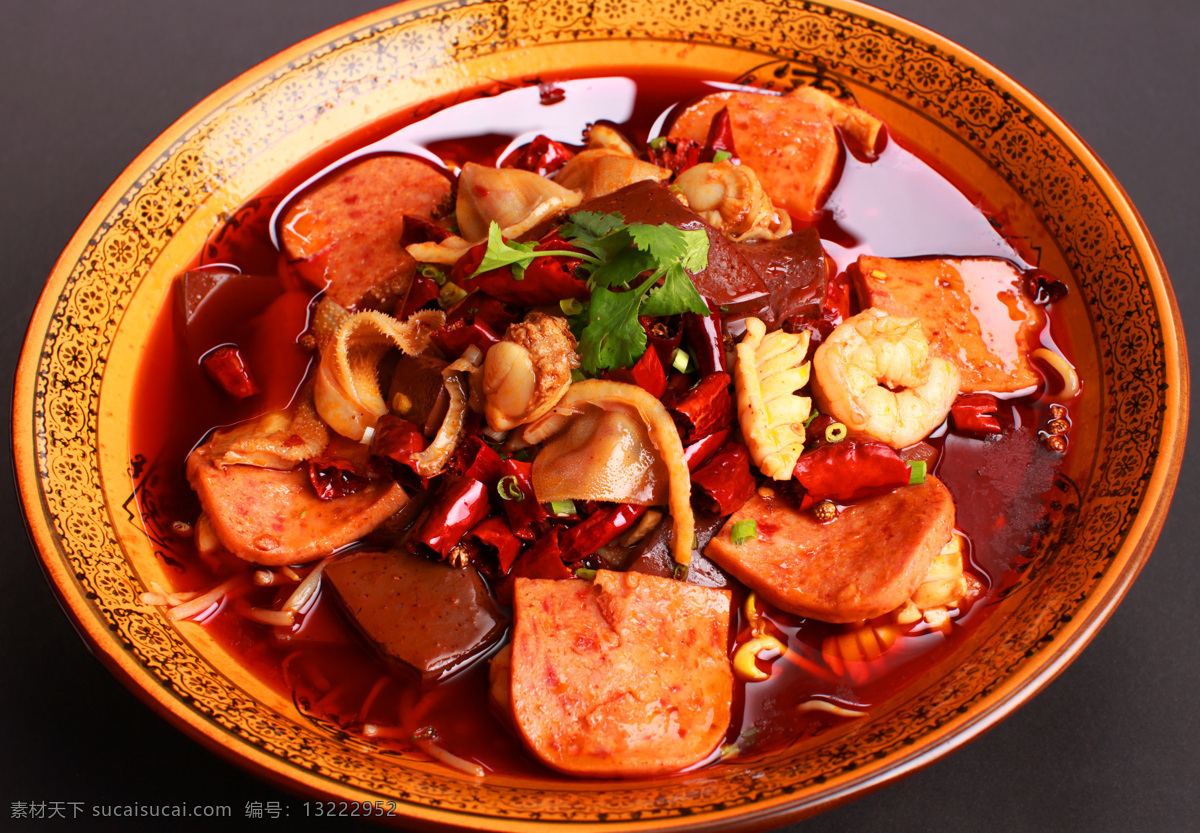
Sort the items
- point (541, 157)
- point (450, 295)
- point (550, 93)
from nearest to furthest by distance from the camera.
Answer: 1. point (450, 295)
2. point (541, 157)
3. point (550, 93)

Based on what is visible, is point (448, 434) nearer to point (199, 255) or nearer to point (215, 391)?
point (215, 391)

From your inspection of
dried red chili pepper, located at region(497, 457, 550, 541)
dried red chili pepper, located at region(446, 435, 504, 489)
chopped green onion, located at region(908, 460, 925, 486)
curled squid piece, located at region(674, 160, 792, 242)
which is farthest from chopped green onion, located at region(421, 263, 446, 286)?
chopped green onion, located at region(908, 460, 925, 486)

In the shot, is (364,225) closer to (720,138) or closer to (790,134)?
(720,138)

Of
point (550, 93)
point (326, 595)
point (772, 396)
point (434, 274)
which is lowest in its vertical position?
point (326, 595)

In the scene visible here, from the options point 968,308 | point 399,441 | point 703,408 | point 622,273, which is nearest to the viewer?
point 622,273

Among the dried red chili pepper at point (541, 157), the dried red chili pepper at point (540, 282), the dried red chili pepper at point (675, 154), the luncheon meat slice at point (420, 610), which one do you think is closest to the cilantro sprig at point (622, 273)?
the dried red chili pepper at point (540, 282)

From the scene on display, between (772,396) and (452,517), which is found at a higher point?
(772,396)

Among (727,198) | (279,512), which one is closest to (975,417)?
(727,198)
